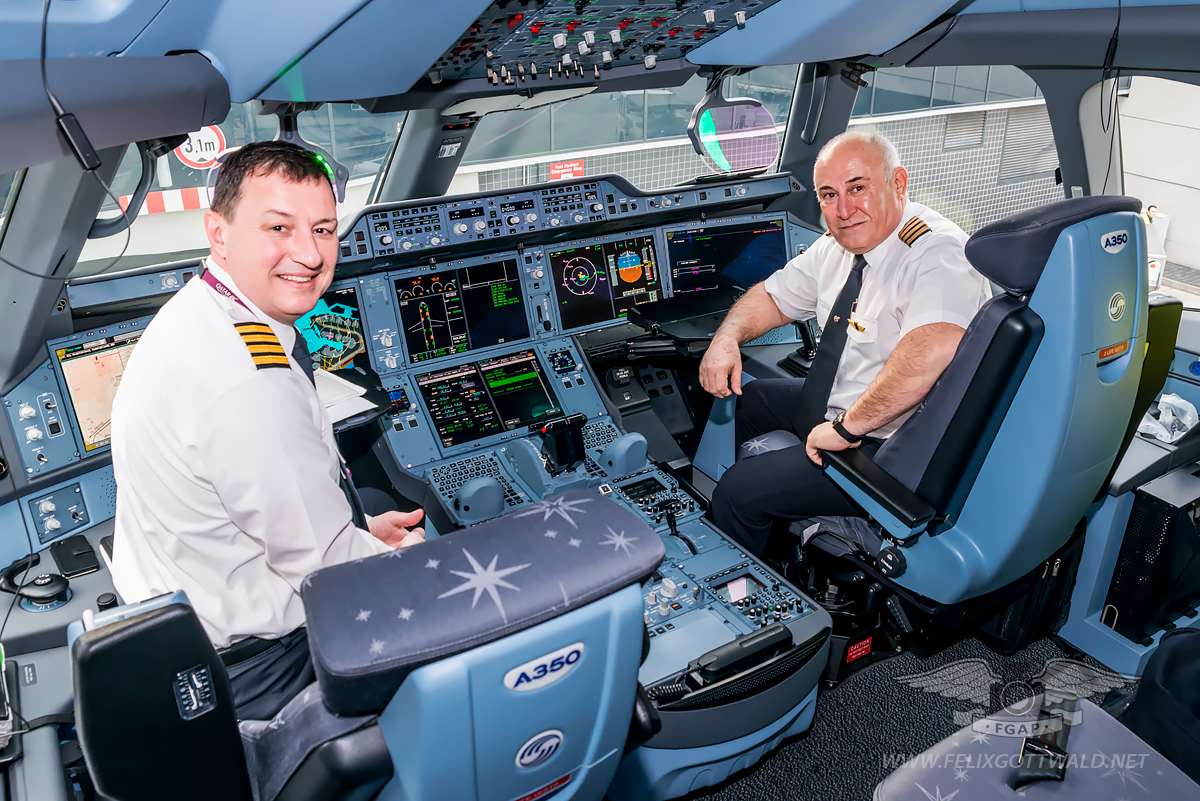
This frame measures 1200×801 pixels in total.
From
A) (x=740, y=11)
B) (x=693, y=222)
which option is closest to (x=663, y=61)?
(x=740, y=11)

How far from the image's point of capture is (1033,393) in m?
1.96

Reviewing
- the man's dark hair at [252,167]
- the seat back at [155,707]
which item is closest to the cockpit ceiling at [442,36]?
the man's dark hair at [252,167]

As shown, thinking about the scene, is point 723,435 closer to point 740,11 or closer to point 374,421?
point 374,421

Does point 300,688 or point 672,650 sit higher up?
point 300,688

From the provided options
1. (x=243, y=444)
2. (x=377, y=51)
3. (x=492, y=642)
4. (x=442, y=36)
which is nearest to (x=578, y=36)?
(x=442, y=36)

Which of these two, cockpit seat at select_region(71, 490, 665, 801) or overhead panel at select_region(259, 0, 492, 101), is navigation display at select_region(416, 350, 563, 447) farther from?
cockpit seat at select_region(71, 490, 665, 801)

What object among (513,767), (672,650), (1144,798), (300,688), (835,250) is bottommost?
(672,650)

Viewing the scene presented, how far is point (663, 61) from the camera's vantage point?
299 centimetres

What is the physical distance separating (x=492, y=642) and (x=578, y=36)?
203 centimetres

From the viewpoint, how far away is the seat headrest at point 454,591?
83 cm

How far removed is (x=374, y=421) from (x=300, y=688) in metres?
1.50

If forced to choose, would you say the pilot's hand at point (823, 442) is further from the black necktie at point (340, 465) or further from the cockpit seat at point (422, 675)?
the cockpit seat at point (422, 675)

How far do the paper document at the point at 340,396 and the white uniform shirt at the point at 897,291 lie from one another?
148 centimetres

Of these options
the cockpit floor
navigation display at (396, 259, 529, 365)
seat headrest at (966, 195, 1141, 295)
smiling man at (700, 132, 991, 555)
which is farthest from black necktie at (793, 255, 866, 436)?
navigation display at (396, 259, 529, 365)
